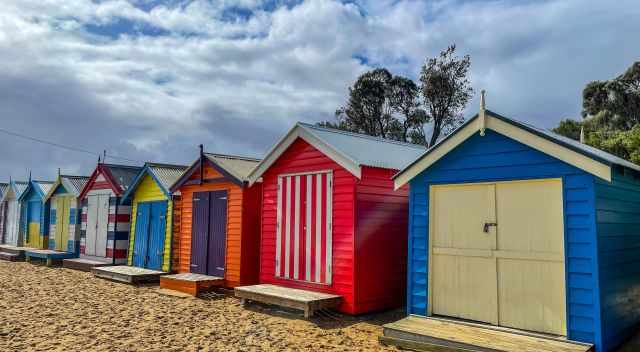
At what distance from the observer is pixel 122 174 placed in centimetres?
1712

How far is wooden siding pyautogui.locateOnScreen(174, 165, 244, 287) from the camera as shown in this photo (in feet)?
38.6

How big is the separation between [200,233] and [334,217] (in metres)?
4.98

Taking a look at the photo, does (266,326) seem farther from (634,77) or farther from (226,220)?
(634,77)

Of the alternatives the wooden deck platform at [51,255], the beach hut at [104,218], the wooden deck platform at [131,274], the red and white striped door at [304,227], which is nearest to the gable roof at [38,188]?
the wooden deck platform at [51,255]

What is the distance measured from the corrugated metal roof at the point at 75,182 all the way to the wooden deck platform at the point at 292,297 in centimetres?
1174

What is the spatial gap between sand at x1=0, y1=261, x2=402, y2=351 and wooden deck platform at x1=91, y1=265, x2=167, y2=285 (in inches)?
56.2

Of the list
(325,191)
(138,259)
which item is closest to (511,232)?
(325,191)

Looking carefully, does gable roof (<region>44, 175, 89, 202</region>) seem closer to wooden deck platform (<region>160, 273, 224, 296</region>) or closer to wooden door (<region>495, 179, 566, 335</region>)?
wooden deck platform (<region>160, 273, 224, 296</region>)

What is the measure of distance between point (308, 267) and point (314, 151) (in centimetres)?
224

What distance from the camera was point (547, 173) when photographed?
6.54m

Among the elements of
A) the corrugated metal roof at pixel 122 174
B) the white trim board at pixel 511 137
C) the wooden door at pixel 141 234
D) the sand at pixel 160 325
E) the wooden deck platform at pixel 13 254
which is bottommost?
the sand at pixel 160 325

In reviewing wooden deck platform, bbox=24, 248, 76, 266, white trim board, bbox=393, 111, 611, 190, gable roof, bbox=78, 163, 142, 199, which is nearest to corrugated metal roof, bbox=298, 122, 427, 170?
white trim board, bbox=393, 111, 611, 190

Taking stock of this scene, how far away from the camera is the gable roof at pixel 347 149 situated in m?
9.03

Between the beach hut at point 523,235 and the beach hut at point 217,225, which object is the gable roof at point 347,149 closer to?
the beach hut at point 217,225
